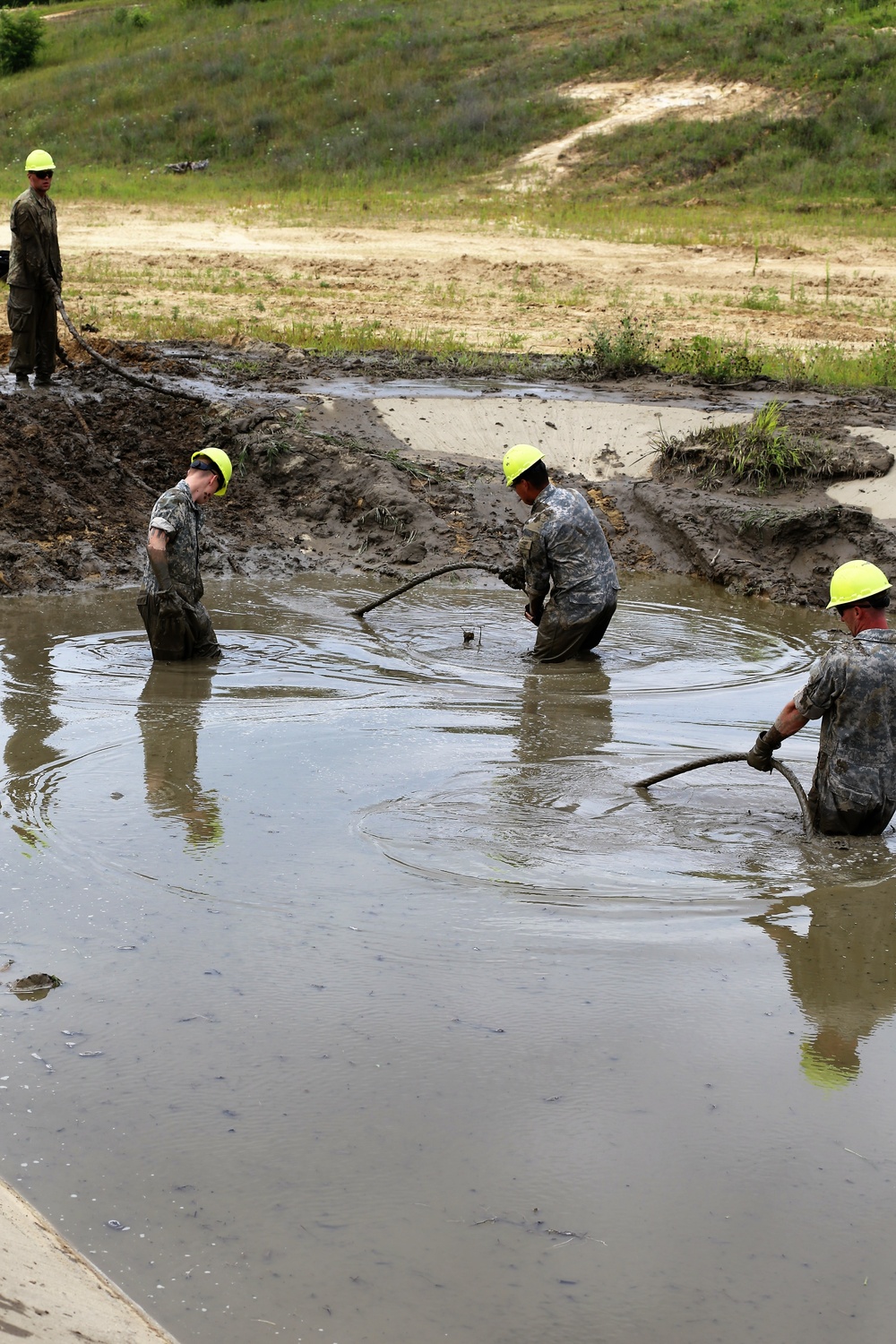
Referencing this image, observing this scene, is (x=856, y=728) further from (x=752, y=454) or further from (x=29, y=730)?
(x=752, y=454)

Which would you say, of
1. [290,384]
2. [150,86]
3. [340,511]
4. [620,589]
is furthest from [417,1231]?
[150,86]

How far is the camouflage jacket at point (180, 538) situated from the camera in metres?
7.43

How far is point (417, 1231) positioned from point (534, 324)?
47.8ft

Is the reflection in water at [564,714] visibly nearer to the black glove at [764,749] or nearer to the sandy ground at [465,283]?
the black glove at [764,749]

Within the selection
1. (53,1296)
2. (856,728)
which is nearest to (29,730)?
(856,728)

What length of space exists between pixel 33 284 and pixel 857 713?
9.34 m

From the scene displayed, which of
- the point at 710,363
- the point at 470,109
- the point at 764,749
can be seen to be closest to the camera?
the point at 764,749

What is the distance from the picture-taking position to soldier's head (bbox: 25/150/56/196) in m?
11.2

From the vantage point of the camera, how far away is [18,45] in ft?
135

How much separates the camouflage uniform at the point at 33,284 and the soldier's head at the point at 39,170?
0.33 feet

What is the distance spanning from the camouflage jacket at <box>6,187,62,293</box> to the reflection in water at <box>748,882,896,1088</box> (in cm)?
947

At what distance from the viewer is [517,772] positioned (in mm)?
6488

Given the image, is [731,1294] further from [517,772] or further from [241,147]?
[241,147]

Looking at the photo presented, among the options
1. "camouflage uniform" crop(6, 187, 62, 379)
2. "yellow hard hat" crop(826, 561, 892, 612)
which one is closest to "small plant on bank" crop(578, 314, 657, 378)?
"camouflage uniform" crop(6, 187, 62, 379)
